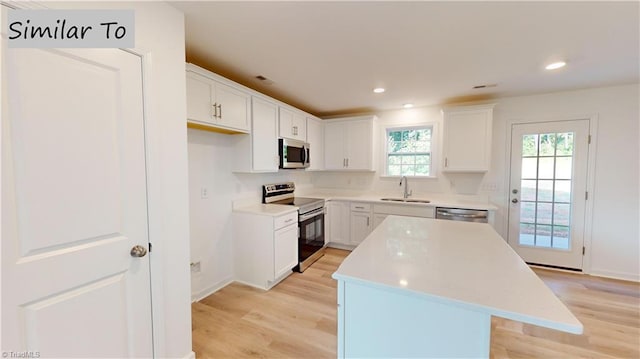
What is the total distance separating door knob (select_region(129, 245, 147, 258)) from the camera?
132cm

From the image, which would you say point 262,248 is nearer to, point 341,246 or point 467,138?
point 341,246

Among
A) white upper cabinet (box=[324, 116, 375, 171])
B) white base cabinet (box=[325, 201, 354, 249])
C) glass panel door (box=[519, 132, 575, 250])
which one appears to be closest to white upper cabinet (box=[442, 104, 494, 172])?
glass panel door (box=[519, 132, 575, 250])

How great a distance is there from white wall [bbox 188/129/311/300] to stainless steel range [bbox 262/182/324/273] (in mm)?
503

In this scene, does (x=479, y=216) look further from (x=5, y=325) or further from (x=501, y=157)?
(x=5, y=325)

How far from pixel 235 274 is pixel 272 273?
21.6 inches

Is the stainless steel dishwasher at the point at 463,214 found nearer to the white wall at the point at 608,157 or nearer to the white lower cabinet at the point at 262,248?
the white wall at the point at 608,157

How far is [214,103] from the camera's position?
88.2 inches

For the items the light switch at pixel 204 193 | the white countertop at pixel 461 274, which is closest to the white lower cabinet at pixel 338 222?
the light switch at pixel 204 193

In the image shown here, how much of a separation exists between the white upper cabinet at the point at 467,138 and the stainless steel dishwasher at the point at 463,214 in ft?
2.02

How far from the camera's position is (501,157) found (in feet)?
11.5

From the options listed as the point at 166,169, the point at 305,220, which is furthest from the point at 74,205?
the point at 305,220

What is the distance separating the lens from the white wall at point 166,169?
54.1 inches

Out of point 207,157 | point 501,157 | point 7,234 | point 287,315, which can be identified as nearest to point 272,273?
point 287,315

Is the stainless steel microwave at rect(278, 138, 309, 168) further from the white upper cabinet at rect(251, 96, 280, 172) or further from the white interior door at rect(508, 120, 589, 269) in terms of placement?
the white interior door at rect(508, 120, 589, 269)
